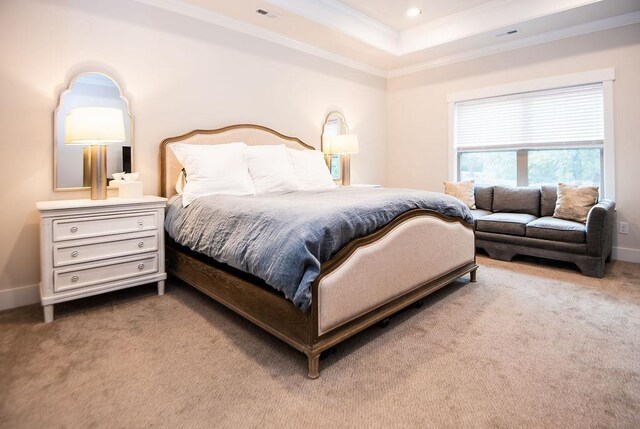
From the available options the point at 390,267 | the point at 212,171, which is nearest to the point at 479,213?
the point at 390,267

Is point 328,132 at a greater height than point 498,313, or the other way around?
point 328,132

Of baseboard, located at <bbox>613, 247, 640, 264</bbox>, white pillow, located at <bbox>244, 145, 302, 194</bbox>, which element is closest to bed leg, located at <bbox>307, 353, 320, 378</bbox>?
white pillow, located at <bbox>244, 145, 302, 194</bbox>

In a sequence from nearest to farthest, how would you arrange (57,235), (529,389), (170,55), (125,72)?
(529,389)
(57,235)
(125,72)
(170,55)

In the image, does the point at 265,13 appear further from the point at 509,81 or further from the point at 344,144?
the point at 509,81

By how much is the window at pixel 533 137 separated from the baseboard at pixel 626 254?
701mm

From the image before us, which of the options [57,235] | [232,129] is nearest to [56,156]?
[57,235]

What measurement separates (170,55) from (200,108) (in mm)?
507

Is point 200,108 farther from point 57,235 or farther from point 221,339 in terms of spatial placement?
point 221,339

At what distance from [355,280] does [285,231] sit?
453 mm

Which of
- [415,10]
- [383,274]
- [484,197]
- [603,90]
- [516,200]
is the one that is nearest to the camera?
[383,274]

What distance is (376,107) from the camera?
5379mm

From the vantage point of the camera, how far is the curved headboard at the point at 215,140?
3139 millimetres

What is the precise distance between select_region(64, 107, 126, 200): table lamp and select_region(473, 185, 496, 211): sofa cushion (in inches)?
154

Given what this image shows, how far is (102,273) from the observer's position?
96.1 inches
